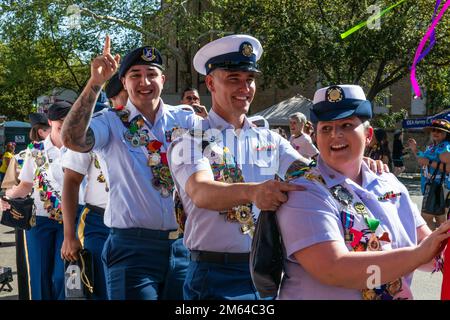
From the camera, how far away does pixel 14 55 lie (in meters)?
31.0

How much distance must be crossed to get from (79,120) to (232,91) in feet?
2.78

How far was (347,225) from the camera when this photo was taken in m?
2.36

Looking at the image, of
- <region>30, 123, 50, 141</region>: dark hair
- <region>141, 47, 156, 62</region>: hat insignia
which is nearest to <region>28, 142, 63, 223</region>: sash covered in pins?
<region>30, 123, 50, 141</region>: dark hair

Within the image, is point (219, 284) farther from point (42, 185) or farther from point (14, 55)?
point (14, 55)

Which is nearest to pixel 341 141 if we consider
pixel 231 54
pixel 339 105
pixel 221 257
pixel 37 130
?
pixel 339 105

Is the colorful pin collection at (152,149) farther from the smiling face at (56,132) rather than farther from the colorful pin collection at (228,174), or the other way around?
the smiling face at (56,132)

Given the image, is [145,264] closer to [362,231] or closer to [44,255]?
[362,231]

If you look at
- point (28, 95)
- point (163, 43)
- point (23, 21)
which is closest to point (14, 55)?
point (23, 21)

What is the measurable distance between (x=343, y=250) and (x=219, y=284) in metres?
1.02

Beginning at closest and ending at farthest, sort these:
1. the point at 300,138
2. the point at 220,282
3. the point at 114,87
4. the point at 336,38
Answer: the point at 220,282
the point at 114,87
the point at 300,138
the point at 336,38

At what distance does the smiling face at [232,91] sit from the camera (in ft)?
11.0

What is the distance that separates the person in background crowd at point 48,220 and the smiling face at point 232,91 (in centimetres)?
242

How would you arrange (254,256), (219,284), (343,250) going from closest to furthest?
(343,250)
(254,256)
(219,284)

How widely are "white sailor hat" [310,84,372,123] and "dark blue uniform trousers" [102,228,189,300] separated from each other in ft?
5.03
